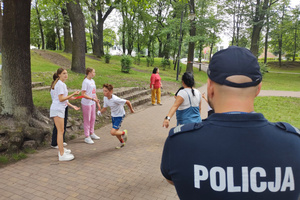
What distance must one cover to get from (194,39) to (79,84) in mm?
13890

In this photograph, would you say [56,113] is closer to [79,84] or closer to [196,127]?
[196,127]

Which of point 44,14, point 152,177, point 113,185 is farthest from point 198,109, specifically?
point 44,14

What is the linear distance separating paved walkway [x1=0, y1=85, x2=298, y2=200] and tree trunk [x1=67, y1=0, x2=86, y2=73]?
9538 mm

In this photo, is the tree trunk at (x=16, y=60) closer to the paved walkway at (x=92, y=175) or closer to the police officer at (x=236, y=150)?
the paved walkway at (x=92, y=175)

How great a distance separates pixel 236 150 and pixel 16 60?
6.07 meters

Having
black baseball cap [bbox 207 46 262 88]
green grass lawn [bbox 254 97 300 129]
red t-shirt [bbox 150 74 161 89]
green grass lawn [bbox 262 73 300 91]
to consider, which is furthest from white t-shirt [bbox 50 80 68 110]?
green grass lawn [bbox 262 73 300 91]

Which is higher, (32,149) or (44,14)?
(44,14)

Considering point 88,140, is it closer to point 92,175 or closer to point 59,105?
point 59,105

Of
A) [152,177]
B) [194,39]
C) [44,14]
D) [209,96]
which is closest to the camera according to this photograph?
[209,96]

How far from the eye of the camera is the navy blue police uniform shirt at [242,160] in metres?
1.05

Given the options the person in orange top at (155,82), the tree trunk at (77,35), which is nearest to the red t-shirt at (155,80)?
the person in orange top at (155,82)

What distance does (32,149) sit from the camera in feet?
18.1

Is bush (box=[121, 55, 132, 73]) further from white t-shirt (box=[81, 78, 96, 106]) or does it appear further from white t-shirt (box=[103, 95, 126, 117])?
white t-shirt (box=[103, 95, 126, 117])

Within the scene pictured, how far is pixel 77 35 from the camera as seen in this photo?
1455 cm
